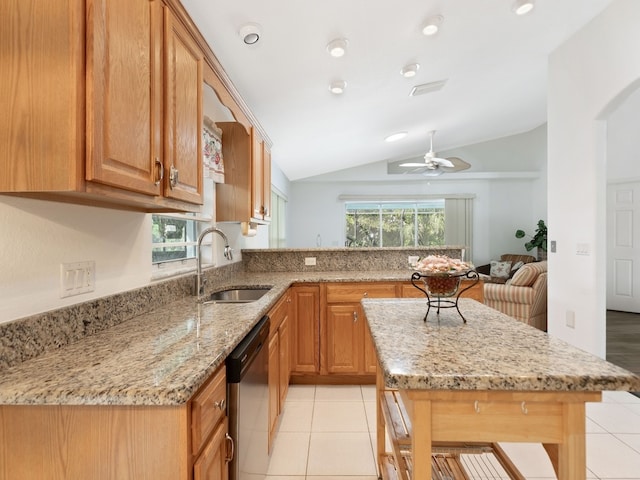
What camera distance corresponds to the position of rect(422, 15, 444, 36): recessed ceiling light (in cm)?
233

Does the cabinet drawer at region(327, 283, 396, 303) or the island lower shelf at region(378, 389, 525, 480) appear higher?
the cabinet drawer at region(327, 283, 396, 303)

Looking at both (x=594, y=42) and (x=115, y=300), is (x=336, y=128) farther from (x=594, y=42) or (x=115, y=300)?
(x=115, y=300)

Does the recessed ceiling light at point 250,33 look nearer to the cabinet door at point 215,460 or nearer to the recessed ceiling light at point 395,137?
the cabinet door at point 215,460

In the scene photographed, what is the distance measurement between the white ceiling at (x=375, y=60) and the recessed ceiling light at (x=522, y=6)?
0.07m

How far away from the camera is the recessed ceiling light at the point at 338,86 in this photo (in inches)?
114

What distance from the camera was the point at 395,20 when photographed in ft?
7.39

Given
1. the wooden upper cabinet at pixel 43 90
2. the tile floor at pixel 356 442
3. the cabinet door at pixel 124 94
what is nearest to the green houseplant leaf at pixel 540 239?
the tile floor at pixel 356 442

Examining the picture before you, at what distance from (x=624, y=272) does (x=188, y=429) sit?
22.3 feet

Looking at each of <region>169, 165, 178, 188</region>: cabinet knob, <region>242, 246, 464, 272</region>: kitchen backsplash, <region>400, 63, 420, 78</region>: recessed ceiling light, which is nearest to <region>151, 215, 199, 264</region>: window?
<region>169, 165, 178, 188</region>: cabinet knob

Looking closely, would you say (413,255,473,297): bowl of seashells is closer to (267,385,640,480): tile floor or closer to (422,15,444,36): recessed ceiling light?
(267,385,640,480): tile floor

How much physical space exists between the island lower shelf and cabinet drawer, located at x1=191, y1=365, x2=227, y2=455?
26.2 inches

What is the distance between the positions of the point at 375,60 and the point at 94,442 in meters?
2.87

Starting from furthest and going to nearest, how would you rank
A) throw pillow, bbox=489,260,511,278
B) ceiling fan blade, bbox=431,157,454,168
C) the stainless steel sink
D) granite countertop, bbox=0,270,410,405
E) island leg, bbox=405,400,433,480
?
throw pillow, bbox=489,260,511,278, ceiling fan blade, bbox=431,157,454,168, the stainless steel sink, island leg, bbox=405,400,433,480, granite countertop, bbox=0,270,410,405

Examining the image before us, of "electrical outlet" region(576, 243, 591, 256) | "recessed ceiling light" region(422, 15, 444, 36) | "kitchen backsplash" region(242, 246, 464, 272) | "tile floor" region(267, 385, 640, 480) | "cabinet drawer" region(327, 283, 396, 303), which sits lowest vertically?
"tile floor" region(267, 385, 640, 480)
